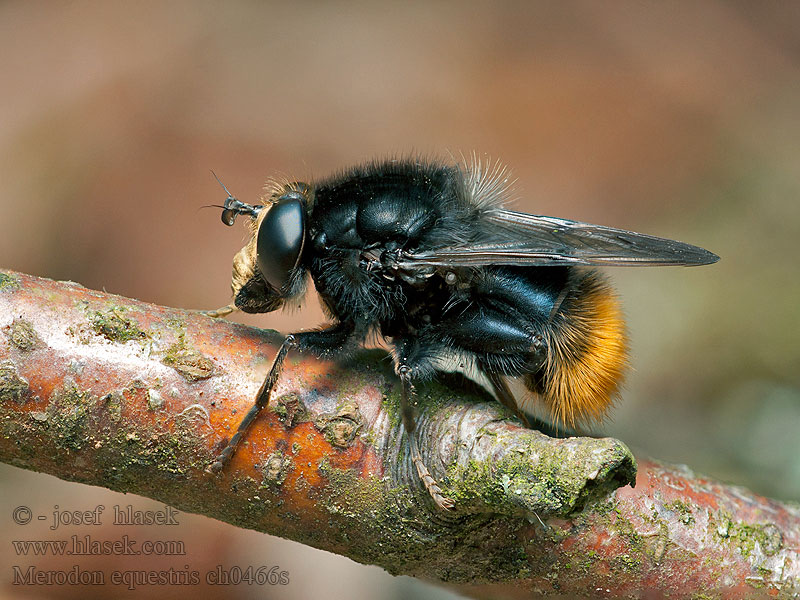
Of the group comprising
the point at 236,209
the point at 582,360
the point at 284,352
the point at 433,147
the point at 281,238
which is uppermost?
the point at 433,147

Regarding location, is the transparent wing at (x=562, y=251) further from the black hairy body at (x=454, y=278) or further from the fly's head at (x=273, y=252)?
the fly's head at (x=273, y=252)

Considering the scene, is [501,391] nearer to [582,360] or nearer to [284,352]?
[582,360]

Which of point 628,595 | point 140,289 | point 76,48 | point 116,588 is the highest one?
point 76,48

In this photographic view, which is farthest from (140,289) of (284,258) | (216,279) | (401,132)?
(284,258)

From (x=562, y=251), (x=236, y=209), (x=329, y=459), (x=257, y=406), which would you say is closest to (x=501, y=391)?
(x=562, y=251)

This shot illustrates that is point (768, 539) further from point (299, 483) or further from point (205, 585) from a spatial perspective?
point (205, 585)

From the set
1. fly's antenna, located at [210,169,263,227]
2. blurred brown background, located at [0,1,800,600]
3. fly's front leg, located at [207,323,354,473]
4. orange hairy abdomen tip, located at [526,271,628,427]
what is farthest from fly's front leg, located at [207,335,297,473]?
blurred brown background, located at [0,1,800,600]

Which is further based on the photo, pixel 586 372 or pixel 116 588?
pixel 116 588
